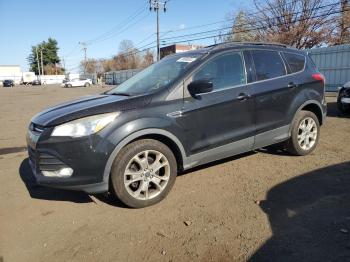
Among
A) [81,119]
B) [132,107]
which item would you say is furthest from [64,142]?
[132,107]

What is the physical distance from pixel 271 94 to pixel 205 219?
233 cm

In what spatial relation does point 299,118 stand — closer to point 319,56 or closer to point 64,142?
point 64,142

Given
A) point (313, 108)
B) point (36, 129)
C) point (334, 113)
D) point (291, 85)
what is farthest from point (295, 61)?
point (334, 113)

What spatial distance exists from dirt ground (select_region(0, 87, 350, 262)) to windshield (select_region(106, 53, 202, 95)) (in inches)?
55.2

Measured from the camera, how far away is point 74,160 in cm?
375

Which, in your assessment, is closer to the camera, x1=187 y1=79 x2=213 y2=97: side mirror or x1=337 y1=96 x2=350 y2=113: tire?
x1=187 y1=79 x2=213 y2=97: side mirror

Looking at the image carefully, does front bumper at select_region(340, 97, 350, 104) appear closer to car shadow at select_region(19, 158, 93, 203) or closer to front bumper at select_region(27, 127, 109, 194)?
car shadow at select_region(19, 158, 93, 203)

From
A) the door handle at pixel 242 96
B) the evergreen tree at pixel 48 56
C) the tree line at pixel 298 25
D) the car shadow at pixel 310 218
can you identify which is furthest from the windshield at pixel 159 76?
the evergreen tree at pixel 48 56

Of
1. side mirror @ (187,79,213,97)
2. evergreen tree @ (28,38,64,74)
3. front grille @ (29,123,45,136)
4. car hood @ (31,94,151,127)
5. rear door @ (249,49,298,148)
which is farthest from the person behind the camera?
evergreen tree @ (28,38,64,74)

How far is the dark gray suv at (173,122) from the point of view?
380 cm

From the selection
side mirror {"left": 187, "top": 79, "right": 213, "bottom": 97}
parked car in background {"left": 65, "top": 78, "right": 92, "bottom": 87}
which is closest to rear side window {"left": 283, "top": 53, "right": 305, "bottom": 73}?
side mirror {"left": 187, "top": 79, "right": 213, "bottom": 97}

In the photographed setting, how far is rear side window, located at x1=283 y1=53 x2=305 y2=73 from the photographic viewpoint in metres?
5.59

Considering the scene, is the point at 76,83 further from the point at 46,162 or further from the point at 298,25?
the point at 46,162

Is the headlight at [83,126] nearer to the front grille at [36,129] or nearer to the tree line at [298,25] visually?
the front grille at [36,129]
